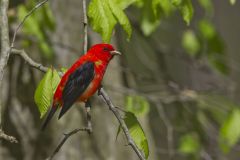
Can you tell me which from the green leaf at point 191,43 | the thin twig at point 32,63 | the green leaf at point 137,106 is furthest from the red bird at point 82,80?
the green leaf at point 191,43

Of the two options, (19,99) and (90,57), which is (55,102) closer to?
(90,57)

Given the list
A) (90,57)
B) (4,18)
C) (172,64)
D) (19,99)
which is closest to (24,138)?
(19,99)

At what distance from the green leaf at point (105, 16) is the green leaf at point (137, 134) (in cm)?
47

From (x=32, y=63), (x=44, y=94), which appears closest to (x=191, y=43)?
(x=32, y=63)

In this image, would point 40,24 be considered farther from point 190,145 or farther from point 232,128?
point 190,145

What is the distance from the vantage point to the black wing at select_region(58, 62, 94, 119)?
4.15 metres

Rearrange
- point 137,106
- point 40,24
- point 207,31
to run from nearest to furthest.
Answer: point 137,106
point 40,24
point 207,31

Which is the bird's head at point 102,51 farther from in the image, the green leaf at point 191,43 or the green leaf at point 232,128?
the green leaf at point 191,43

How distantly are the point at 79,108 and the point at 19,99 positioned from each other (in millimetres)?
555

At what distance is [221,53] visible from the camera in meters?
6.97

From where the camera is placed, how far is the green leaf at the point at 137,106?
512 cm

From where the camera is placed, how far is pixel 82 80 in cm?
433

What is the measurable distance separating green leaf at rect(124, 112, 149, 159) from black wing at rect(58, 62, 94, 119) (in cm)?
52

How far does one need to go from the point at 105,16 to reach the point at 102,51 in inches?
32.0
